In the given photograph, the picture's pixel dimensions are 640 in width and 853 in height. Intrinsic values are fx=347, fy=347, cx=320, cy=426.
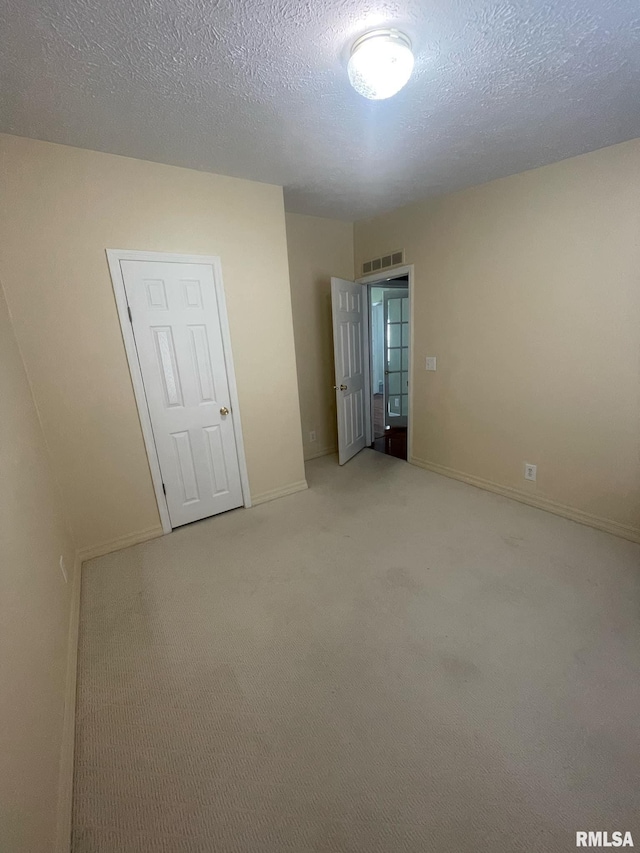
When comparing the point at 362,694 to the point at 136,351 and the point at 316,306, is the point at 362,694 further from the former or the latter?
the point at 316,306

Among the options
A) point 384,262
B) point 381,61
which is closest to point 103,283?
point 381,61

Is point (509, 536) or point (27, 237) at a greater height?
point (27, 237)

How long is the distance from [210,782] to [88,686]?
2.38 ft

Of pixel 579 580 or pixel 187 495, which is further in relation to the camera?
pixel 187 495

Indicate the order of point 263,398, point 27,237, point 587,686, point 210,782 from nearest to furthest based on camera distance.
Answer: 1. point 210,782
2. point 587,686
3. point 27,237
4. point 263,398

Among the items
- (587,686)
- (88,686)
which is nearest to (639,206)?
(587,686)

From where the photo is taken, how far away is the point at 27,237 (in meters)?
1.93

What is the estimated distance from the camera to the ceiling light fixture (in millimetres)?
1280

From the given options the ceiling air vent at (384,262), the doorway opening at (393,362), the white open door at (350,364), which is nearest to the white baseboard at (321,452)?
the white open door at (350,364)

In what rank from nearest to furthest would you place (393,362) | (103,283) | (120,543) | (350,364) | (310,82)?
(310,82), (103,283), (120,543), (350,364), (393,362)

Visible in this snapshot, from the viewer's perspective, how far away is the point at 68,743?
1249mm

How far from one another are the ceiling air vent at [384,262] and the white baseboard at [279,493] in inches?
91.1

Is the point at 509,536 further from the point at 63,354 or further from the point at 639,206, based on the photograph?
the point at 63,354

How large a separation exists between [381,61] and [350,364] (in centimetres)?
255
